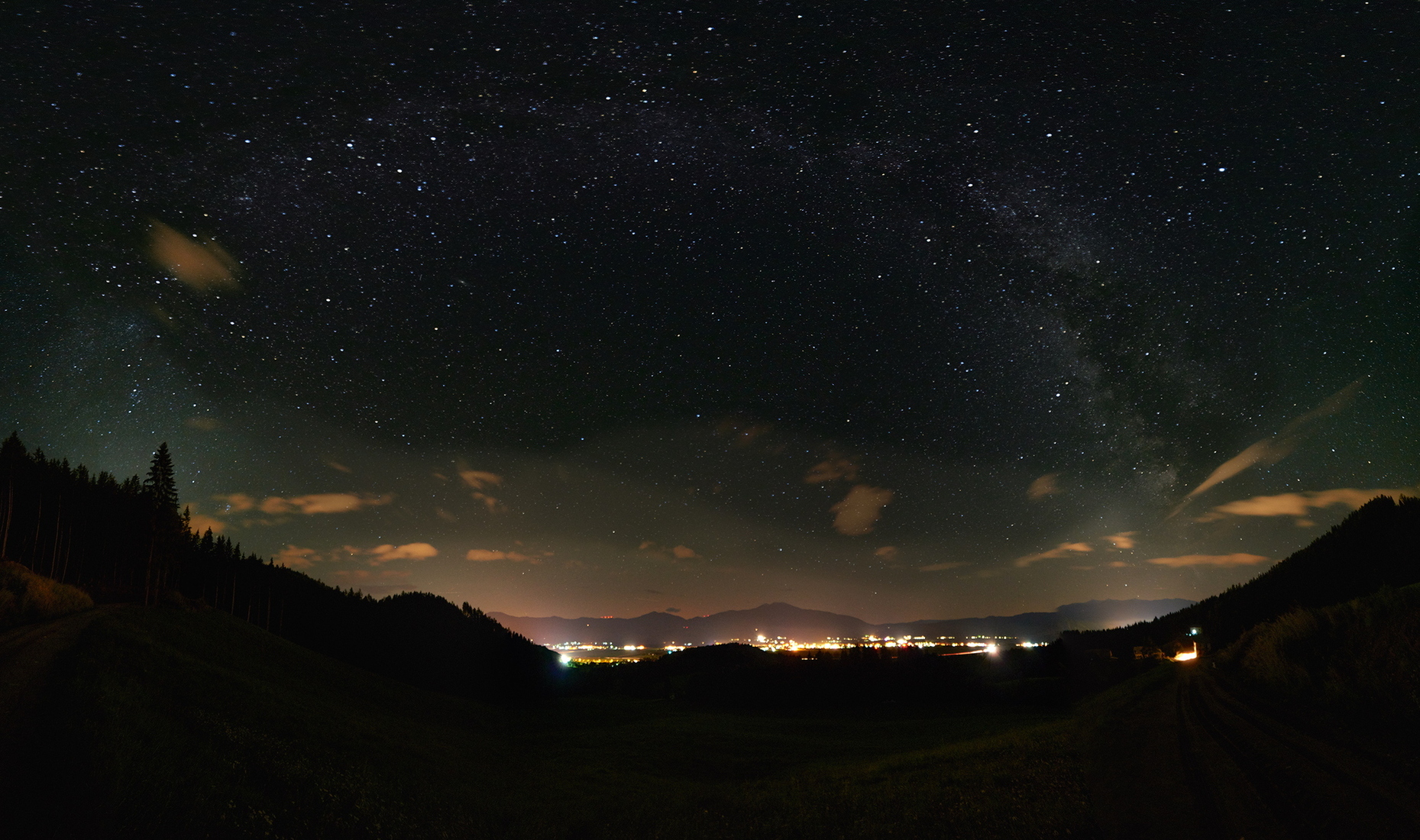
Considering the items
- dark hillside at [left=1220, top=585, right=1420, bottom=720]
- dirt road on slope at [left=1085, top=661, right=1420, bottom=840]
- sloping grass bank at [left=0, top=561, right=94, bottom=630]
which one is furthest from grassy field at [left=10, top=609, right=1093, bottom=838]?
dark hillside at [left=1220, top=585, right=1420, bottom=720]

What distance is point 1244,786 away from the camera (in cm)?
1185

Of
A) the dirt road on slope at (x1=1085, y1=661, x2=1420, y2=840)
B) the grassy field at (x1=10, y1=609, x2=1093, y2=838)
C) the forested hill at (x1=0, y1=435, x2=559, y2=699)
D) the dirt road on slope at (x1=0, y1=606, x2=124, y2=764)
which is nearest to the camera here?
the dirt road on slope at (x1=1085, y1=661, x2=1420, y2=840)

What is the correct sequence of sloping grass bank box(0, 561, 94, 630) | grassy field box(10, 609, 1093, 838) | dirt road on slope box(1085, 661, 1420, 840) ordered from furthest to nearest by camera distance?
sloping grass bank box(0, 561, 94, 630)
grassy field box(10, 609, 1093, 838)
dirt road on slope box(1085, 661, 1420, 840)

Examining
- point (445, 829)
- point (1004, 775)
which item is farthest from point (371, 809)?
point (1004, 775)

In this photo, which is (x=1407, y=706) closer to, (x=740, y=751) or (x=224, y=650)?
(x=740, y=751)

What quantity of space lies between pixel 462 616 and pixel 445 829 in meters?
123

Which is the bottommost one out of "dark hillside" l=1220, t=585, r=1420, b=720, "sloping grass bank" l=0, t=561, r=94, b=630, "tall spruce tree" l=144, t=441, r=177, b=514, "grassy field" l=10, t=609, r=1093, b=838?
"grassy field" l=10, t=609, r=1093, b=838

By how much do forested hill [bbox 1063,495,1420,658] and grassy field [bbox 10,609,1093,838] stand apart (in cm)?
7463

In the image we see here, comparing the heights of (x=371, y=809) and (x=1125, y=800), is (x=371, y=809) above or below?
below

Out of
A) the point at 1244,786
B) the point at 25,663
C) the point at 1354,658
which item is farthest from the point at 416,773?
the point at 1354,658

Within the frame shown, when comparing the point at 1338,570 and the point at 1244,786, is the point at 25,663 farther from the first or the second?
the point at 1338,570

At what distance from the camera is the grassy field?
12.3 metres

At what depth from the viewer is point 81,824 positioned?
33.6 feet

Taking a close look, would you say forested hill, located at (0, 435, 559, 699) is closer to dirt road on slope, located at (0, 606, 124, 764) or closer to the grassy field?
dirt road on slope, located at (0, 606, 124, 764)
